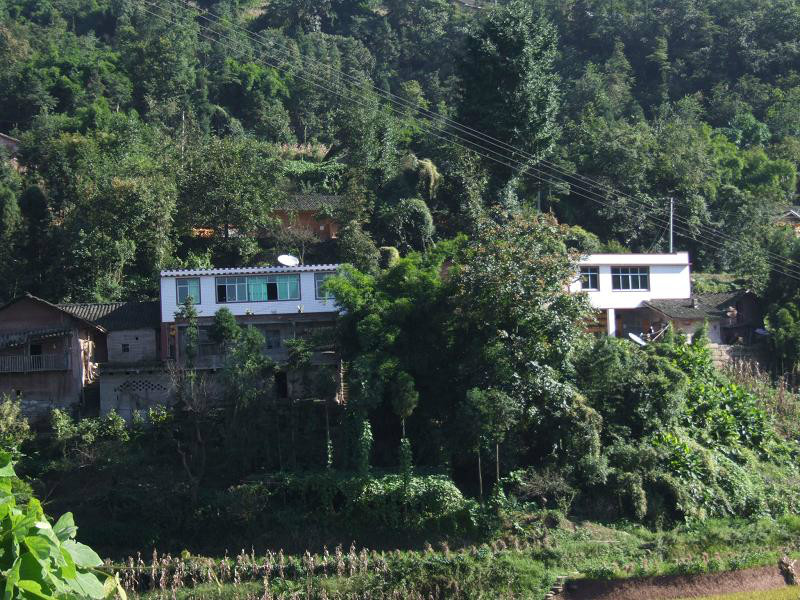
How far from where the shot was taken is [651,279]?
101ft

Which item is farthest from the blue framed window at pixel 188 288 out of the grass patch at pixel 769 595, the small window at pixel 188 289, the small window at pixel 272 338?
the grass patch at pixel 769 595

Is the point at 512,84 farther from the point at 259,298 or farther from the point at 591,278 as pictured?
the point at 259,298

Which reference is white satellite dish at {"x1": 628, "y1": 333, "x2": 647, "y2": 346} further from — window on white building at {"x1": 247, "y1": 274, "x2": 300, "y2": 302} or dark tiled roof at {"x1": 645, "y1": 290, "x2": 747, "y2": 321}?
window on white building at {"x1": 247, "y1": 274, "x2": 300, "y2": 302}

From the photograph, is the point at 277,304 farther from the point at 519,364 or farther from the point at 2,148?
the point at 2,148

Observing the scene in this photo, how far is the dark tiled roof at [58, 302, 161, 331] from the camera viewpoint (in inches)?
1032

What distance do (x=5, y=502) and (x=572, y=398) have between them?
18892mm

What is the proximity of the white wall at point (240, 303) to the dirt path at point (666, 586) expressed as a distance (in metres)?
10.7

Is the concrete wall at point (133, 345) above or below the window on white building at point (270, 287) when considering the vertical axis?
below

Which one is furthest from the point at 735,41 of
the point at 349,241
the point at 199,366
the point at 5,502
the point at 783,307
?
the point at 5,502

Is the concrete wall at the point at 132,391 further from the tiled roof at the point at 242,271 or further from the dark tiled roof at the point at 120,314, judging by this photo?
the tiled roof at the point at 242,271

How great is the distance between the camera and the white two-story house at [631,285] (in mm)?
30188

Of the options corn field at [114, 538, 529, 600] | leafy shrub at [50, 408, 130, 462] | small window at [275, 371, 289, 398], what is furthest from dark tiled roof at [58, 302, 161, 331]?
corn field at [114, 538, 529, 600]

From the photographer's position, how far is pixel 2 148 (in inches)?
1492

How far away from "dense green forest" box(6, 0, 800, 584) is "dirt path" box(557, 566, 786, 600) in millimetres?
2766
